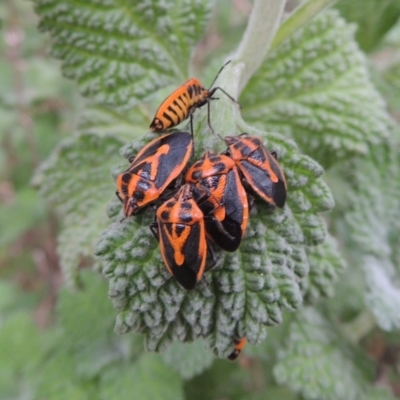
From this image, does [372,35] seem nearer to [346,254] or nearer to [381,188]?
[381,188]

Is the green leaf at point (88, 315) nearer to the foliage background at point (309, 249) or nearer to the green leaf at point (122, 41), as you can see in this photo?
the foliage background at point (309, 249)

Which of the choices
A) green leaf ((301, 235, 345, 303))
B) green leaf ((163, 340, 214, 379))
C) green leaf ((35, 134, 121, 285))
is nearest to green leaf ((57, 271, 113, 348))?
green leaf ((163, 340, 214, 379))

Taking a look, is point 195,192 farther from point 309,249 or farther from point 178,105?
point 309,249

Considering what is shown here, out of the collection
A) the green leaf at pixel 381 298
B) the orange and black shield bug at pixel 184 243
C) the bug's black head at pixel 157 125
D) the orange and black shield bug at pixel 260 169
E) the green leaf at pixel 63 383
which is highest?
the bug's black head at pixel 157 125

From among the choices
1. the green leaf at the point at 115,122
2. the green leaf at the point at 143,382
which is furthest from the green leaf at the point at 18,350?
the green leaf at the point at 115,122

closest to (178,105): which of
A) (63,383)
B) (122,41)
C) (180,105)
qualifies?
(180,105)

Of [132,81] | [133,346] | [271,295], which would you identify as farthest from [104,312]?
[271,295]

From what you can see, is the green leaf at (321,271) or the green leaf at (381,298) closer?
the green leaf at (321,271)
